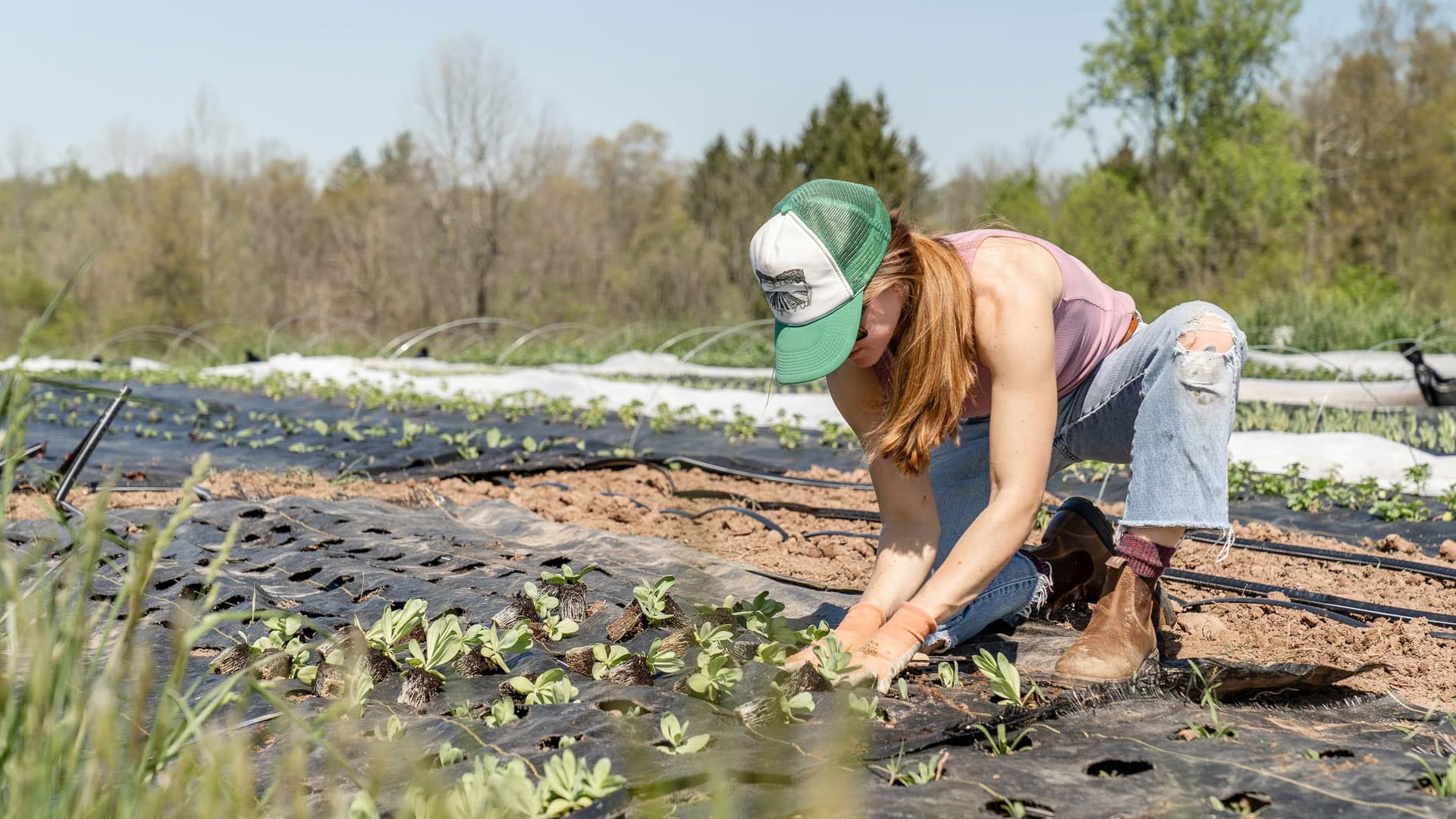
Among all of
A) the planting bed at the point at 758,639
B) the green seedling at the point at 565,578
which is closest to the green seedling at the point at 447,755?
the planting bed at the point at 758,639

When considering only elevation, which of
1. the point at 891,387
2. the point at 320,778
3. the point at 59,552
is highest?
the point at 891,387

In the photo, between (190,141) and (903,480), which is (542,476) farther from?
(190,141)

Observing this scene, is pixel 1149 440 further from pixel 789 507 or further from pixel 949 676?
pixel 789 507

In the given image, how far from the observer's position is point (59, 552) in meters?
2.68

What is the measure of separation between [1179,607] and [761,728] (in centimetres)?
161

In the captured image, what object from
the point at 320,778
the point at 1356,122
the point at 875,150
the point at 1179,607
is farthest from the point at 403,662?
the point at 1356,122

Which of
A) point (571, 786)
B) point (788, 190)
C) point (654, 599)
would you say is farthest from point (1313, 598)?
point (788, 190)

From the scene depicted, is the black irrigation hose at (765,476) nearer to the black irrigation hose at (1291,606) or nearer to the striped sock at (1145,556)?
the black irrigation hose at (1291,606)

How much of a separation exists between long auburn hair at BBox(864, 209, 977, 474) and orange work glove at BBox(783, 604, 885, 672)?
29 centimetres

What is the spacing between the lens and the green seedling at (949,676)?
195cm

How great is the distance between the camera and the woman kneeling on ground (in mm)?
1878

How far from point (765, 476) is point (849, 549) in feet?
4.66

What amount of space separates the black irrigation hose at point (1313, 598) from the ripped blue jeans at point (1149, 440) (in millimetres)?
676

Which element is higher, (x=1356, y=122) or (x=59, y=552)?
(x=1356, y=122)
